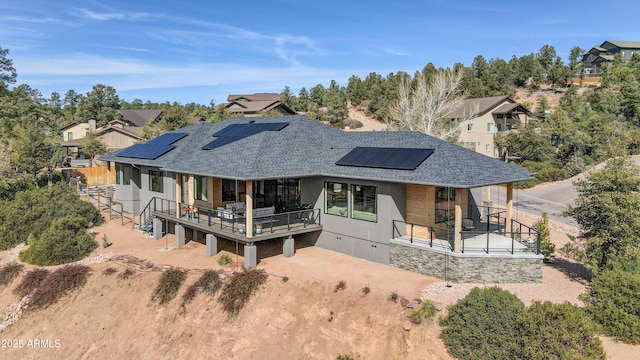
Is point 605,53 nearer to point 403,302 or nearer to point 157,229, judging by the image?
point 403,302

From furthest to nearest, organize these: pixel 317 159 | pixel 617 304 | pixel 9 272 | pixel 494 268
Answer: pixel 317 159
pixel 9 272
pixel 494 268
pixel 617 304

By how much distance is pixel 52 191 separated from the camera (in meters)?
31.7

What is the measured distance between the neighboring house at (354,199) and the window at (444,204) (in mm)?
47

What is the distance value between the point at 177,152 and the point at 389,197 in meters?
13.8

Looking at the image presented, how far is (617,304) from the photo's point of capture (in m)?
12.2

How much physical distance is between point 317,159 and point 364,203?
369 cm

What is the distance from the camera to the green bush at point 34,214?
976 inches

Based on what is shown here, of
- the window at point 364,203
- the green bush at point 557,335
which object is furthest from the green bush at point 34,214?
the green bush at point 557,335

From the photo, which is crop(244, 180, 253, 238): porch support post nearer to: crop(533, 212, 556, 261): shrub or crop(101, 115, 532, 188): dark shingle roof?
crop(101, 115, 532, 188): dark shingle roof

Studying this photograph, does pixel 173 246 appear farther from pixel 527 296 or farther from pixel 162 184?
pixel 527 296

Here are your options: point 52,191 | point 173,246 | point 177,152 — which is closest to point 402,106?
point 177,152

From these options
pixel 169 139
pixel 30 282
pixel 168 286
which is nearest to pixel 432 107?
pixel 169 139

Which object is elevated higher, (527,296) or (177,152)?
(177,152)

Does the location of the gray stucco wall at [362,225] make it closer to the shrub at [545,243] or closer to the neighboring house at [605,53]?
the shrub at [545,243]
